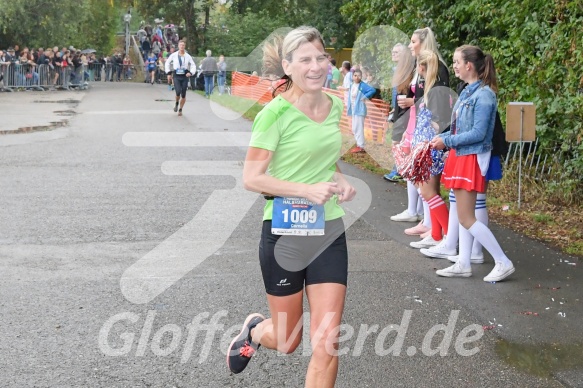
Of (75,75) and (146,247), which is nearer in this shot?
(146,247)

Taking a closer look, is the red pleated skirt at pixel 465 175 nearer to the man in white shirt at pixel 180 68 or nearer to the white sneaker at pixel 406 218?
the white sneaker at pixel 406 218

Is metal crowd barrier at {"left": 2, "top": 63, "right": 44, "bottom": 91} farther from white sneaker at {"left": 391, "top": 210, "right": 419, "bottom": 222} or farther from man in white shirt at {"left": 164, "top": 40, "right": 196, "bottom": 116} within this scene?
white sneaker at {"left": 391, "top": 210, "right": 419, "bottom": 222}

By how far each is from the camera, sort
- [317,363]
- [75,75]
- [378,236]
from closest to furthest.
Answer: [317,363] < [378,236] < [75,75]

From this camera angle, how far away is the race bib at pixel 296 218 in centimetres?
428

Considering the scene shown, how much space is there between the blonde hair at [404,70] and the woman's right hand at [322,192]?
5127 millimetres

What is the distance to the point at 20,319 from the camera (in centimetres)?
607

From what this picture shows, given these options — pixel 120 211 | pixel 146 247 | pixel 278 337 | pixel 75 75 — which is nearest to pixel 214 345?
pixel 278 337

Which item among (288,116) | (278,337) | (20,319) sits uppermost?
(288,116)

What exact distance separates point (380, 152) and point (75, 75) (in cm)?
2857

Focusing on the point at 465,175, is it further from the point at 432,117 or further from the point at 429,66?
the point at 429,66

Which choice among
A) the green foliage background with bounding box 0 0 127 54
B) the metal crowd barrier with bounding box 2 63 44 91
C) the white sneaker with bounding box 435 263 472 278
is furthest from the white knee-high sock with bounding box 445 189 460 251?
the green foliage background with bounding box 0 0 127 54

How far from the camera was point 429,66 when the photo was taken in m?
8.15

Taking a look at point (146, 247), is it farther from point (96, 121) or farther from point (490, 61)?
point (96, 121)

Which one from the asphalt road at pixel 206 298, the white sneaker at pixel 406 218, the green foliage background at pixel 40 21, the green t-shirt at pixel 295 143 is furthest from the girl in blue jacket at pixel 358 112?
the green foliage background at pixel 40 21
